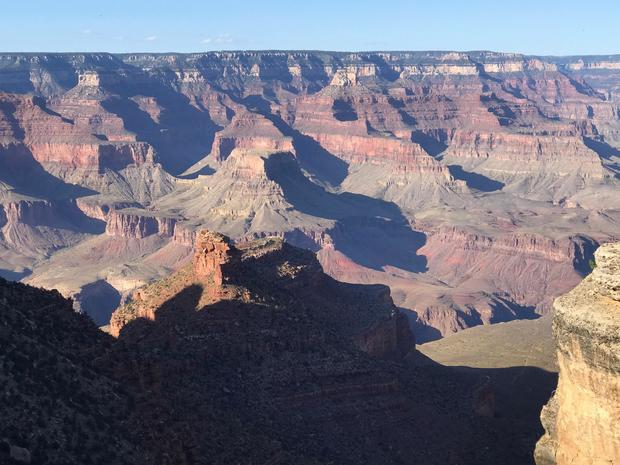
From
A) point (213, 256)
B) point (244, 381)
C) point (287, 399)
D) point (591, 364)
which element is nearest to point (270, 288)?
point (213, 256)

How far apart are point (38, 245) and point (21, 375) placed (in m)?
136

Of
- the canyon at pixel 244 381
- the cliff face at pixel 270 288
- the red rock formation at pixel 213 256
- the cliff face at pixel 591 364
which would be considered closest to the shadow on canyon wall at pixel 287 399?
the canyon at pixel 244 381

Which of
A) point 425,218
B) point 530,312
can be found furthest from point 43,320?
point 425,218

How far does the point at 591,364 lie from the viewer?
2747 cm

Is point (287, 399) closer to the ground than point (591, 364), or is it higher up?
closer to the ground

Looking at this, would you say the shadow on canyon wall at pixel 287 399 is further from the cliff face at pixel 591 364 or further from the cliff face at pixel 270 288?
the cliff face at pixel 591 364

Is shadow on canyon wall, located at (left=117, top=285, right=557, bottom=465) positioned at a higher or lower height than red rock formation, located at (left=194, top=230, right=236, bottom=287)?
lower

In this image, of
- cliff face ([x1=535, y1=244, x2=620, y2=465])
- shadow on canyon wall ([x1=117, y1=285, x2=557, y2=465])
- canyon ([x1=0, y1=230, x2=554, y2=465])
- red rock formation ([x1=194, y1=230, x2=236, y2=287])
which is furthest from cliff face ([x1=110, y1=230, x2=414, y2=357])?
cliff face ([x1=535, y1=244, x2=620, y2=465])

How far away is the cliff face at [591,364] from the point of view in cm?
2702

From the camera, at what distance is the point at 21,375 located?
27219 millimetres

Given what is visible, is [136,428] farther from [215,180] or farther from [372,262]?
[215,180]

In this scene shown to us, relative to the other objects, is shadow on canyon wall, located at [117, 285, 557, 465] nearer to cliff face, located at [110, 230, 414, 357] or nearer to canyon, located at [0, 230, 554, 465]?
canyon, located at [0, 230, 554, 465]

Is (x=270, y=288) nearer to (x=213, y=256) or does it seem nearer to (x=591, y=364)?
(x=213, y=256)

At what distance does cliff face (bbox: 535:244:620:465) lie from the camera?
88.6 feet
